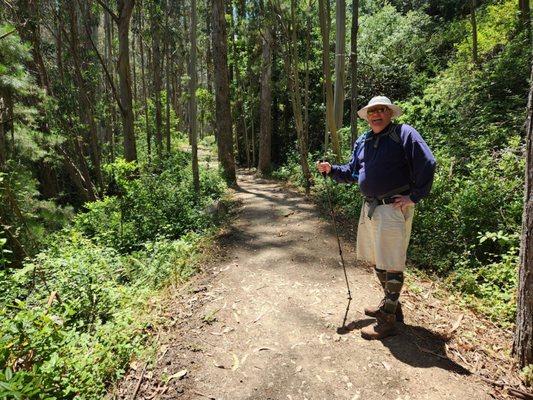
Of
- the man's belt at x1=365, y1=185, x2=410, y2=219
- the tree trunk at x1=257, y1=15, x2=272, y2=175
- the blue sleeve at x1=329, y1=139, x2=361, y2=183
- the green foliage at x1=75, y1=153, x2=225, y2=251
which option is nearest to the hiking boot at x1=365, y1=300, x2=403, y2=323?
the man's belt at x1=365, y1=185, x2=410, y2=219

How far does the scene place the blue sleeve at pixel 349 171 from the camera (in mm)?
4180

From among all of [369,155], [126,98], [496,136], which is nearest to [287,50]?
[126,98]

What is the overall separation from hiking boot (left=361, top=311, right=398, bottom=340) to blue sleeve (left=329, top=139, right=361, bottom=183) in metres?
1.48

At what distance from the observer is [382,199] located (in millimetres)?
3693

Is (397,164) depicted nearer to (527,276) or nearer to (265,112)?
(527,276)

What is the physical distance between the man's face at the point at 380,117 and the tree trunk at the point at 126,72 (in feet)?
33.4

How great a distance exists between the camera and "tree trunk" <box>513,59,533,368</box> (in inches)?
122

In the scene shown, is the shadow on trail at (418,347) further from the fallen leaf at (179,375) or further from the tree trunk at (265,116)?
the tree trunk at (265,116)

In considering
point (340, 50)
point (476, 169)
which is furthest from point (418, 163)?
point (340, 50)

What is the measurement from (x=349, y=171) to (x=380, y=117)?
2.54 feet

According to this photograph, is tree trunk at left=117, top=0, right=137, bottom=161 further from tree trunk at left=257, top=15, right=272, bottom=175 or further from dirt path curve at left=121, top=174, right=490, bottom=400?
dirt path curve at left=121, top=174, right=490, bottom=400

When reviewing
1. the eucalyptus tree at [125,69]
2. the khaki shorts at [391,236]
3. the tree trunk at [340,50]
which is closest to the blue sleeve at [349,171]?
the khaki shorts at [391,236]

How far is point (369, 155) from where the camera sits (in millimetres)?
3781

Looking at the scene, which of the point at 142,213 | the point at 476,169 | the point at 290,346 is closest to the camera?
the point at 290,346
